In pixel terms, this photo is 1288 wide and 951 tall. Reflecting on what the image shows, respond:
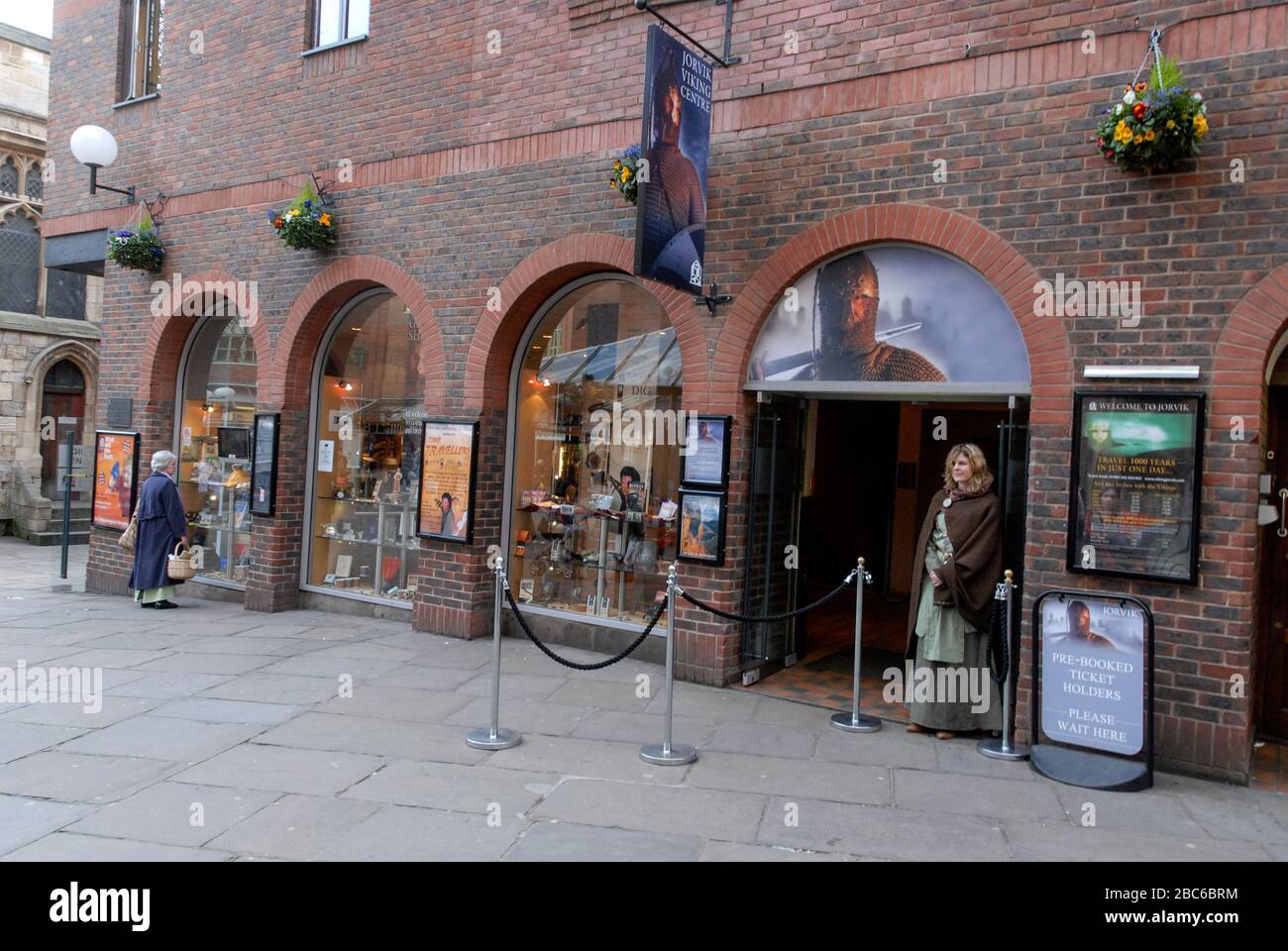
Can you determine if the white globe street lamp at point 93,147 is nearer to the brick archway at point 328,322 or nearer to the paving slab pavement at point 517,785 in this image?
the brick archway at point 328,322

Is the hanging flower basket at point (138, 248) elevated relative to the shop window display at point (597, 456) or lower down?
elevated

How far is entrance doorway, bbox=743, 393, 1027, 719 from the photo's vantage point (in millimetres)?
7828

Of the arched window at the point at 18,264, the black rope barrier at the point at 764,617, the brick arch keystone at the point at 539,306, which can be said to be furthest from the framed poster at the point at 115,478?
the arched window at the point at 18,264

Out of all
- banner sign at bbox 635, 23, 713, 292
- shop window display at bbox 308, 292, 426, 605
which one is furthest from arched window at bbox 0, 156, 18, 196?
banner sign at bbox 635, 23, 713, 292

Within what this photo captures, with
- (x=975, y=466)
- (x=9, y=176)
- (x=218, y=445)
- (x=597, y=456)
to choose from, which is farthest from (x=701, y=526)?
(x=9, y=176)

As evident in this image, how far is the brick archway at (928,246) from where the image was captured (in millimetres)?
6301

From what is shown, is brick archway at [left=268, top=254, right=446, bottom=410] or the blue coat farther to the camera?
the blue coat

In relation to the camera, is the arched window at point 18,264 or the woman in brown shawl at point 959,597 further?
the arched window at point 18,264

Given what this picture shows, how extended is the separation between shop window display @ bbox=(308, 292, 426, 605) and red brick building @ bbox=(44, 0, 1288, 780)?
0.17ft

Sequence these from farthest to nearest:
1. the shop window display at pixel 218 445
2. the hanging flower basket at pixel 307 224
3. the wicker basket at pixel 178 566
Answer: the shop window display at pixel 218 445, the wicker basket at pixel 178 566, the hanging flower basket at pixel 307 224

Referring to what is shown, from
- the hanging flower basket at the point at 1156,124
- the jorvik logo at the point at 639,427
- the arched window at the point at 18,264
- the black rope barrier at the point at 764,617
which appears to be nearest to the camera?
the hanging flower basket at the point at 1156,124

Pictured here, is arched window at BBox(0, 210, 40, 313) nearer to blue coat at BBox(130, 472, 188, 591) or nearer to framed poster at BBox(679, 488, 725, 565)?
blue coat at BBox(130, 472, 188, 591)

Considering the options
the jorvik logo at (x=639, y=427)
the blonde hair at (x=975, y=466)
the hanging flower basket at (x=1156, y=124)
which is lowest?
the blonde hair at (x=975, y=466)

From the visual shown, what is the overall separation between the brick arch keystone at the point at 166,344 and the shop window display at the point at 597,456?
4.13m
